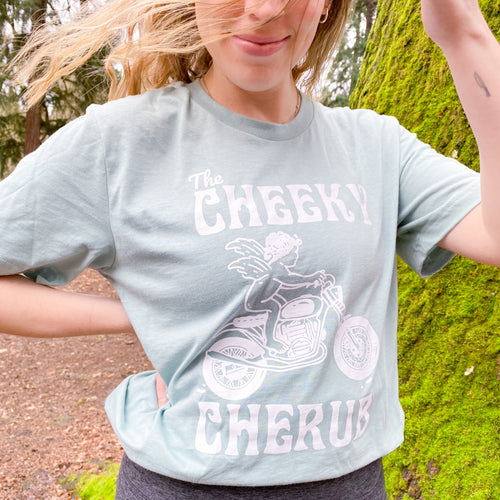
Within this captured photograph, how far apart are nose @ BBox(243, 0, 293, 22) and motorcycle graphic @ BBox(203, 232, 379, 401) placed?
0.43 meters

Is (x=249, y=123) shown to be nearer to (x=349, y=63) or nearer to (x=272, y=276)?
(x=272, y=276)

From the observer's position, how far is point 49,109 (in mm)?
11289

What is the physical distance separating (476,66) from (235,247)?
56cm

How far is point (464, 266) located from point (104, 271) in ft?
4.04

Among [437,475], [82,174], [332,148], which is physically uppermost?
[82,174]

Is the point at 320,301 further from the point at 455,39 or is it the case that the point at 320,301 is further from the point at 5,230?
the point at 5,230

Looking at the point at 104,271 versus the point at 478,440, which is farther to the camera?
the point at 478,440

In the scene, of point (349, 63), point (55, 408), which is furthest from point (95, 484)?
point (349, 63)

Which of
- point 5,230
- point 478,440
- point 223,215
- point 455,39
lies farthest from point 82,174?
point 478,440

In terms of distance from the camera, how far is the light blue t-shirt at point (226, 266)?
3.88 ft

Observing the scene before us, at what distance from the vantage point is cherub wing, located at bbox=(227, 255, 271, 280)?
1177 mm

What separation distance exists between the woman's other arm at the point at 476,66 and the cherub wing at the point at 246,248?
46 centimetres

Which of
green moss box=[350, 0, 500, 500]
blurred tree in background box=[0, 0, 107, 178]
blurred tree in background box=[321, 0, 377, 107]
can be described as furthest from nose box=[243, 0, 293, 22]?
blurred tree in background box=[0, 0, 107, 178]

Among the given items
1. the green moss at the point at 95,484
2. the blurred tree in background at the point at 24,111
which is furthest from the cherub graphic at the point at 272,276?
the blurred tree in background at the point at 24,111
